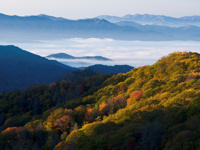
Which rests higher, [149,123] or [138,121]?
[149,123]

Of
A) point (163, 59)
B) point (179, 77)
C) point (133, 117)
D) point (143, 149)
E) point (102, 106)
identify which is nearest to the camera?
point (143, 149)

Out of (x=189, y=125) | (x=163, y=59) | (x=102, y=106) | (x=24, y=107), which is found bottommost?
(x=24, y=107)

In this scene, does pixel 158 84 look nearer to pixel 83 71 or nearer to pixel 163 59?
pixel 163 59

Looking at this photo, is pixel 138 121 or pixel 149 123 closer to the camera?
pixel 149 123

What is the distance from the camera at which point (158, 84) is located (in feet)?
122

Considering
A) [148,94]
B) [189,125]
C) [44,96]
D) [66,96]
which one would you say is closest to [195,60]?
[148,94]

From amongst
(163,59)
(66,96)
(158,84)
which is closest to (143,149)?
(158,84)

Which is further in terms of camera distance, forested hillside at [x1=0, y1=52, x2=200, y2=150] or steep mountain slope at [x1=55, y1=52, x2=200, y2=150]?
forested hillside at [x1=0, y1=52, x2=200, y2=150]

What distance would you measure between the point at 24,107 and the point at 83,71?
277 feet

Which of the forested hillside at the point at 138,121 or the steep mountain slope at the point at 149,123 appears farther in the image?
the forested hillside at the point at 138,121

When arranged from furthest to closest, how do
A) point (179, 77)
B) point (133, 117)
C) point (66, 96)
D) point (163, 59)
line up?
point (66, 96), point (163, 59), point (179, 77), point (133, 117)

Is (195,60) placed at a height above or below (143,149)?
above

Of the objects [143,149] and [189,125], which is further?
[189,125]

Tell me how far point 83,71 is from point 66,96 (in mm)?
84305
